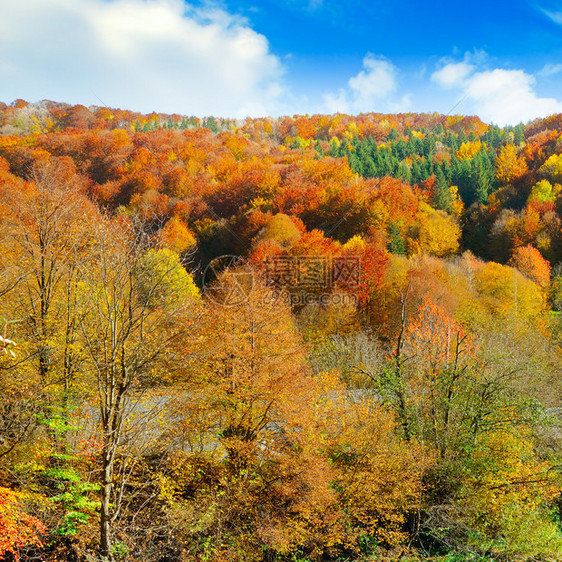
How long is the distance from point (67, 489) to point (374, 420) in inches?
419

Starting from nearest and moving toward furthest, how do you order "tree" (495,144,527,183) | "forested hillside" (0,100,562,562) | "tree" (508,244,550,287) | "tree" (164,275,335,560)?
"forested hillside" (0,100,562,562) < "tree" (164,275,335,560) < "tree" (508,244,550,287) < "tree" (495,144,527,183)

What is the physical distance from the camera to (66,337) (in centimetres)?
1237

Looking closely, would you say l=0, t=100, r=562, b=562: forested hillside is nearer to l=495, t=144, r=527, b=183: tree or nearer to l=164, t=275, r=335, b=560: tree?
l=164, t=275, r=335, b=560: tree

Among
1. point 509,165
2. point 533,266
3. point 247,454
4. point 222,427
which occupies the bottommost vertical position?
point 247,454

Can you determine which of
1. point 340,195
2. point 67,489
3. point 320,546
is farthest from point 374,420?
point 340,195

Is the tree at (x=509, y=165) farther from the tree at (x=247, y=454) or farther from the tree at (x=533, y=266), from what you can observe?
the tree at (x=247, y=454)

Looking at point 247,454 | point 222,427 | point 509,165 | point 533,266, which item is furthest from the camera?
point 509,165

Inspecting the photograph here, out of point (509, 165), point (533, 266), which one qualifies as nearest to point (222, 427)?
point (533, 266)

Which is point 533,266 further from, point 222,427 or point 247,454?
point 222,427

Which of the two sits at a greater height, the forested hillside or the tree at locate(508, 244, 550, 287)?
the tree at locate(508, 244, 550, 287)

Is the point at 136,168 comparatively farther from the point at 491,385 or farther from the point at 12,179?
the point at 491,385

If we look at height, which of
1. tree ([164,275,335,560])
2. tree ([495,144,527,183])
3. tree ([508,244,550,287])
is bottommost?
tree ([164,275,335,560])

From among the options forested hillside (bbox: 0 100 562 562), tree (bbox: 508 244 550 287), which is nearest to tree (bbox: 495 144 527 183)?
tree (bbox: 508 244 550 287)

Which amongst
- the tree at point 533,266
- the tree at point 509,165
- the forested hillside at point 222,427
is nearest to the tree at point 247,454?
the forested hillside at point 222,427
